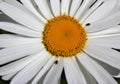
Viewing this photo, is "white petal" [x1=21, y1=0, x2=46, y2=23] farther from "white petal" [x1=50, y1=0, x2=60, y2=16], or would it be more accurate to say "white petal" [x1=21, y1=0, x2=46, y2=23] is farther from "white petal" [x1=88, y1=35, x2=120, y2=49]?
"white petal" [x1=88, y1=35, x2=120, y2=49]

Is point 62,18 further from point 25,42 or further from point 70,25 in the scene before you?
point 25,42

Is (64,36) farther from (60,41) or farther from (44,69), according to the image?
(44,69)

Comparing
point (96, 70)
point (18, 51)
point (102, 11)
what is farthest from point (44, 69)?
point (102, 11)

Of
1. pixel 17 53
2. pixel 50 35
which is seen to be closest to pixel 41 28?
pixel 50 35

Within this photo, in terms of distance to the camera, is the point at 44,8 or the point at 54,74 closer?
the point at 54,74

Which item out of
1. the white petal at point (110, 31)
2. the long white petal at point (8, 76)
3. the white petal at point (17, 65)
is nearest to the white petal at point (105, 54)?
the white petal at point (110, 31)

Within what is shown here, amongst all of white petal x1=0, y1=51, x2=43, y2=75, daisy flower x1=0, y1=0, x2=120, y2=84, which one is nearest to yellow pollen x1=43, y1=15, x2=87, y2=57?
daisy flower x1=0, y1=0, x2=120, y2=84

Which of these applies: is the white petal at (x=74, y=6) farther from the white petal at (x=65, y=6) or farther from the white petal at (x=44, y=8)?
the white petal at (x=44, y=8)
